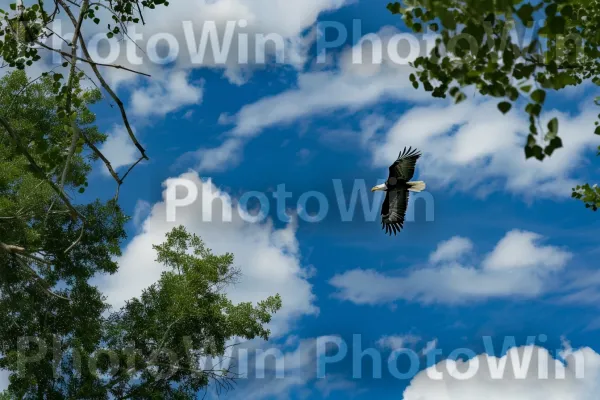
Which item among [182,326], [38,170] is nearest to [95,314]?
[182,326]

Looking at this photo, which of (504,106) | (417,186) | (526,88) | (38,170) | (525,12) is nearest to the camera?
(525,12)

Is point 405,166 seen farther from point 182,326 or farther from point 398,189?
point 182,326

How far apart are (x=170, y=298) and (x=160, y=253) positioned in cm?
196

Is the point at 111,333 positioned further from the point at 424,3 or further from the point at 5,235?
the point at 424,3

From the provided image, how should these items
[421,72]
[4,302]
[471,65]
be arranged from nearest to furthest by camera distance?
[471,65] < [421,72] < [4,302]

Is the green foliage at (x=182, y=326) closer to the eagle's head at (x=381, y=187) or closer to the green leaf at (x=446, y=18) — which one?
the eagle's head at (x=381, y=187)

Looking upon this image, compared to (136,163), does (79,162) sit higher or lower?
higher

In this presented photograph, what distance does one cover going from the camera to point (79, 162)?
70.2 feet

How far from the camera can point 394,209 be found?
16156 millimetres

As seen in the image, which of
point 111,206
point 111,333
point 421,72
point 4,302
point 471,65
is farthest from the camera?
point 111,333

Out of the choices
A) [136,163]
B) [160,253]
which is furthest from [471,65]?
[160,253]

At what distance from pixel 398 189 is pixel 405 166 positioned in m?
0.57

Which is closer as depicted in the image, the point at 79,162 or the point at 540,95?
the point at 540,95

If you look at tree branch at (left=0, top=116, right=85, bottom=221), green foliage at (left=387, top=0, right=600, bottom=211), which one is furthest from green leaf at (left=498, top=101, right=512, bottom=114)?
tree branch at (left=0, top=116, right=85, bottom=221)
